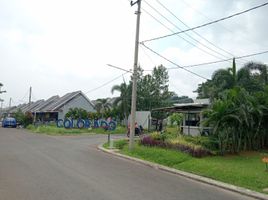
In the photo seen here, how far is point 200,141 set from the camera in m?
18.3

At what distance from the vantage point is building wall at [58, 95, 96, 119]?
60681 mm

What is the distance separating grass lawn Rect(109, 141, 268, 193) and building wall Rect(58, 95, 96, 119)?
42298mm

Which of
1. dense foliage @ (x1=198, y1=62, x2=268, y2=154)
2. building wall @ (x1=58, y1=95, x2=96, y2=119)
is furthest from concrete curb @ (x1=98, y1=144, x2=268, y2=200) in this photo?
building wall @ (x1=58, y1=95, x2=96, y2=119)

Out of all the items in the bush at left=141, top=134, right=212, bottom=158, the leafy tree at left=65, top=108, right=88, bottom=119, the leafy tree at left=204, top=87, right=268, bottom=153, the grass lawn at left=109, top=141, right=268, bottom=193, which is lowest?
the grass lawn at left=109, top=141, right=268, bottom=193

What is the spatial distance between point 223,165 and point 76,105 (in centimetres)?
4971

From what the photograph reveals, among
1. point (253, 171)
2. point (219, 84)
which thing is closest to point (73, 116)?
point (219, 84)

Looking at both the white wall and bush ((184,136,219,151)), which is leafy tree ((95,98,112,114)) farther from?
bush ((184,136,219,151))

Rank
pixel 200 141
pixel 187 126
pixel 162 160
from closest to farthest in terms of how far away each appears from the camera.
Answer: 1. pixel 162 160
2. pixel 200 141
3. pixel 187 126

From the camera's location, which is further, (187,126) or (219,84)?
(219,84)

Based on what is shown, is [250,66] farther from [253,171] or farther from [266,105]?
[253,171]

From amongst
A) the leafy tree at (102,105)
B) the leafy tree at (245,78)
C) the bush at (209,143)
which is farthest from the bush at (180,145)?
the leafy tree at (102,105)

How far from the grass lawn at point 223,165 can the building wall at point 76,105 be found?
42298mm

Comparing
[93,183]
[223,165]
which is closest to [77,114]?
[223,165]

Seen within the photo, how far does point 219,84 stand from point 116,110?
74.8ft
